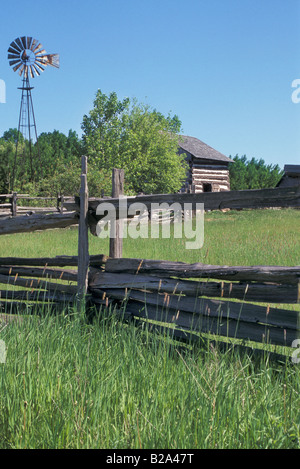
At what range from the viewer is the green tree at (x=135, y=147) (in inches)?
1147

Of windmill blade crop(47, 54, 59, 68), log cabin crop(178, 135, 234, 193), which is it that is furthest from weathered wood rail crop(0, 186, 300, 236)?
windmill blade crop(47, 54, 59, 68)

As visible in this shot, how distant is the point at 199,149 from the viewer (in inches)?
1240

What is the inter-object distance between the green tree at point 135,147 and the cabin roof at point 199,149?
0.86 meters

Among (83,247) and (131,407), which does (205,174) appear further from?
(131,407)

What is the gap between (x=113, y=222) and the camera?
4844 mm

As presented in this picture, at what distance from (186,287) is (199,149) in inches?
1106

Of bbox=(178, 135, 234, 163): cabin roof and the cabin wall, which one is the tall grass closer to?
the cabin wall

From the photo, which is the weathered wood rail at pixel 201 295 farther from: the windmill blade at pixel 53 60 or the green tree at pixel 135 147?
the windmill blade at pixel 53 60

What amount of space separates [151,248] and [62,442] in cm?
712

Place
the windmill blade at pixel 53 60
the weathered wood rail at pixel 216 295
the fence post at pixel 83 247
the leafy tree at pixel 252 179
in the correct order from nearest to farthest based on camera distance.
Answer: the weathered wood rail at pixel 216 295, the fence post at pixel 83 247, the windmill blade at pixel 53 60, the leafy tree at pixel 252 179

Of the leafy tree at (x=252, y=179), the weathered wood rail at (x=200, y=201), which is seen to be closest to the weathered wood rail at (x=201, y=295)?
the weathered wood rail at (x=200, y=201)

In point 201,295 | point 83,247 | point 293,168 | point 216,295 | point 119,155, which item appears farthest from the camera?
point 119,155

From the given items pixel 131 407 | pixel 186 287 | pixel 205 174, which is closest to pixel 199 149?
pixel 205 174
